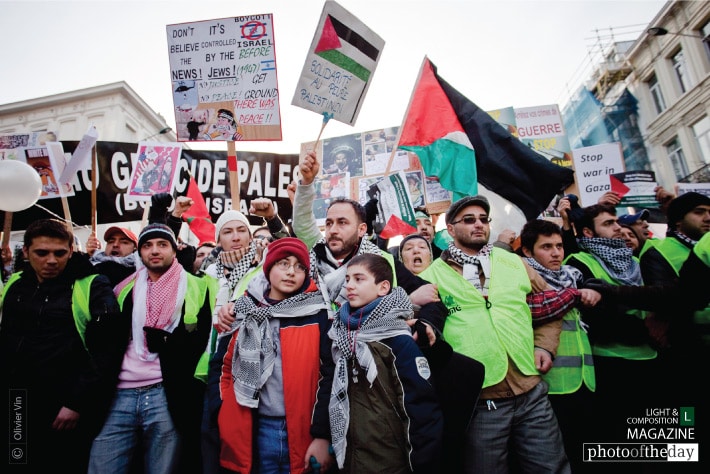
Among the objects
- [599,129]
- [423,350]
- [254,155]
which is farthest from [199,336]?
[599,129]

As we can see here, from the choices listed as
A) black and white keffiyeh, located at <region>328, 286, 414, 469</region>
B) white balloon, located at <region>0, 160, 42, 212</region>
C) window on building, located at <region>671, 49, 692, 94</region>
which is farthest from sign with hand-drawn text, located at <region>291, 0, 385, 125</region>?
window on building, located at <region>671, 49, 692, 94</region>

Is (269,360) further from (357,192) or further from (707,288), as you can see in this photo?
(357,192)

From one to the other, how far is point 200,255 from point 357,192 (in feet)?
10.7

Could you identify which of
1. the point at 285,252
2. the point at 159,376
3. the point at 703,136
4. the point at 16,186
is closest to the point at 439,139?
the point at 285,252

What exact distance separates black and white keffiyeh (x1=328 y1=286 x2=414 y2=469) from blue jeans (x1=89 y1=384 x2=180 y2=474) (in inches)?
49.8

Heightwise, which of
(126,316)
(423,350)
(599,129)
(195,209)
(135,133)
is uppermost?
(135,133)

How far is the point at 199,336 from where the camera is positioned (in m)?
2.51

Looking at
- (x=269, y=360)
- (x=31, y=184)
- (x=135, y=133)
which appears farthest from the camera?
(x=135, y=133)

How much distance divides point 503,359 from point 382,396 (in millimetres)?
790

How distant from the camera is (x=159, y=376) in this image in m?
2.37

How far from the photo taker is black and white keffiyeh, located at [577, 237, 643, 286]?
9.08ft

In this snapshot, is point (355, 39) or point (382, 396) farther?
point (355, 39)

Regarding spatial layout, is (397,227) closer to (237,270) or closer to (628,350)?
(237,270)

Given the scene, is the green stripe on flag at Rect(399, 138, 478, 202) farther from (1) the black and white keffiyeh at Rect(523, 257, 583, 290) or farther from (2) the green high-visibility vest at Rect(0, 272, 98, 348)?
(2) the green high-visibility vest at Rect(0, 272, 98, 348)
